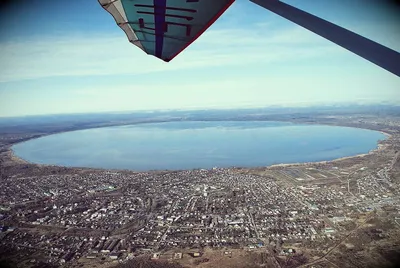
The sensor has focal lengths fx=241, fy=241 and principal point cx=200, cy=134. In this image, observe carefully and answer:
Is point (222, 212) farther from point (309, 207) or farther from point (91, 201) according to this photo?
point (91, 201)

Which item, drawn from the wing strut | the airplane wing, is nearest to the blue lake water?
the airplane wing

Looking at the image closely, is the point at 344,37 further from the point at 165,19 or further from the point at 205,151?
the point at 205,151

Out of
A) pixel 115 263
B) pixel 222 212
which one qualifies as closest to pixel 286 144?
pixel 222 212

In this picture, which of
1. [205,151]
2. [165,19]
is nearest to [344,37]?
[165,19]

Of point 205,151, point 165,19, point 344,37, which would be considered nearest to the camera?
point 344,37

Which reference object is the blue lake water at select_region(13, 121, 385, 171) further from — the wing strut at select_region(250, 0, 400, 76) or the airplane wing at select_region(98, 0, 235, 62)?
the wing strut at select_region(250, 0, 400, 76)

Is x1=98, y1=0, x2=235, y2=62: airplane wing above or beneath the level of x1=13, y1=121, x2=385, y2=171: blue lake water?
above

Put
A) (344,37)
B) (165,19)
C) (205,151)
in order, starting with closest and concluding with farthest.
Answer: (344,37) → (165,19) → (205,151)
